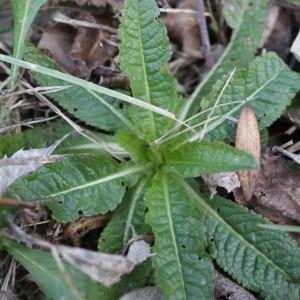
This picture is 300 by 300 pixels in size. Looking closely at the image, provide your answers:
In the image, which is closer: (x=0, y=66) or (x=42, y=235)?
(x=42, y=235)

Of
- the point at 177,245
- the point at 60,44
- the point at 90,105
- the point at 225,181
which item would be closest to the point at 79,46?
the point at 60,44

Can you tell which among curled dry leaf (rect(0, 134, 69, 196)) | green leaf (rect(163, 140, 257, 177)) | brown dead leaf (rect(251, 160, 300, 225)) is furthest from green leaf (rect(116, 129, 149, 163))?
brown dead leaf (rect(251, 160, 300, 225))

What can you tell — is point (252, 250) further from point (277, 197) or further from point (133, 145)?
point (133, 145)

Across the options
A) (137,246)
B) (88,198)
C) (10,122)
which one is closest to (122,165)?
(88,198)

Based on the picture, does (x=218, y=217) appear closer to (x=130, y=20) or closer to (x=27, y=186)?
(x=27, y=186)

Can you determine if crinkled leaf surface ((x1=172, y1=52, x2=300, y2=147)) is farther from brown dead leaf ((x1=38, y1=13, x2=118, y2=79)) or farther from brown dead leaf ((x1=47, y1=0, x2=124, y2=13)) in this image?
brown dead leaf ((x1=47, y1=0, x2=124, y2=13))

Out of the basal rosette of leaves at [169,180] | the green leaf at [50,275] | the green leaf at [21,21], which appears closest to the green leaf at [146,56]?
the basal rosette of leaves at [169,180]

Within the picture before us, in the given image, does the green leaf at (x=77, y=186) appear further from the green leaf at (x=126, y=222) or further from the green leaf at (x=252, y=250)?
the green leaf at (x=252, y=250)
